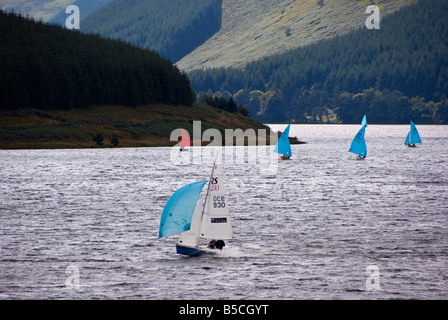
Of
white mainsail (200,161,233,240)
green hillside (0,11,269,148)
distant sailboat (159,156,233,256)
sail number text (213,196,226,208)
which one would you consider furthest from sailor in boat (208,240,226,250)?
green hillside (0,11,269,148)

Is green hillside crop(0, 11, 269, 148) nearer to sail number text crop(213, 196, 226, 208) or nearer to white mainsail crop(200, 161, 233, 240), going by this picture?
white mainsail crop(200, 161, 233, 240)

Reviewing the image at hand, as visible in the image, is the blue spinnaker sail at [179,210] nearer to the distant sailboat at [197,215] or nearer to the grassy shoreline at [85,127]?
the distant sailboat at [197,215]

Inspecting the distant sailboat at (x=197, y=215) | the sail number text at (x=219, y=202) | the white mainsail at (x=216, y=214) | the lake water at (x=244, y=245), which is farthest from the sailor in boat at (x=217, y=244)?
the sail number text at (x=219, y=202)

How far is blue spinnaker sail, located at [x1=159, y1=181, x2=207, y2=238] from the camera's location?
3644 cm

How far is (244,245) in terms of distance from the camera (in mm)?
41750

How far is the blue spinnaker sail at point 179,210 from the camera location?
1435 inches

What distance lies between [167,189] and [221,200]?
136 ft

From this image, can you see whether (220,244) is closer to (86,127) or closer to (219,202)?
(219,202)

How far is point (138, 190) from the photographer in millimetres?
76500

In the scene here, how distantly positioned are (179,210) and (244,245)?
270 inches

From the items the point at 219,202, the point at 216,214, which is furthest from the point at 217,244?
the point at 219,202

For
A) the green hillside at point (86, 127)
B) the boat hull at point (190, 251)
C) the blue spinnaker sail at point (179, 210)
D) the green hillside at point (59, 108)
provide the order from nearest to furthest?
the blue spinnaker sail at point (179, 210) → the boat hull at point (190, 251) → the green hillside at point (86, 127) → the green hillside at point (59, 108)

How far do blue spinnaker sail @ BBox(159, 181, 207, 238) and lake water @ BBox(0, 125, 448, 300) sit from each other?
196 cm

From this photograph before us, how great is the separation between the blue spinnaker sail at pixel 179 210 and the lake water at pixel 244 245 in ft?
6.44
